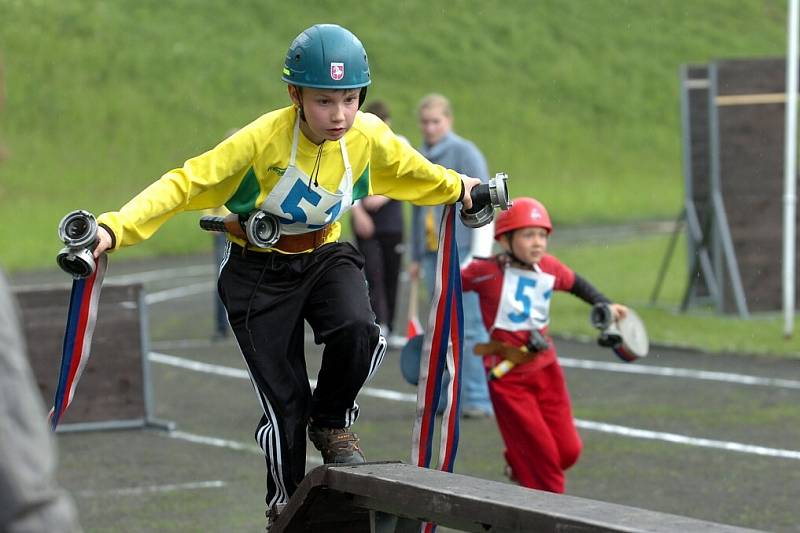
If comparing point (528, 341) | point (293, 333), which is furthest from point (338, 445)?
point (528, 341)

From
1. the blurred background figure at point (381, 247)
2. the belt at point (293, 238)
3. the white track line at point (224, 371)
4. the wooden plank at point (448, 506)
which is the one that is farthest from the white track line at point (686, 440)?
the belt at point (293, 238)

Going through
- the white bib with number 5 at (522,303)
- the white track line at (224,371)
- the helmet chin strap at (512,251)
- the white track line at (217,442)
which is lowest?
the white track line at (217,442)

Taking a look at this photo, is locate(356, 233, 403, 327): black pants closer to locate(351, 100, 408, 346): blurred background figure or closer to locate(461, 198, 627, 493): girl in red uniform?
locate(351, 100, 408, 346): blurred background figure

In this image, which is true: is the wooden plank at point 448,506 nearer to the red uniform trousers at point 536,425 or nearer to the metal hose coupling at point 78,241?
the metal hose coupling at point 78,241

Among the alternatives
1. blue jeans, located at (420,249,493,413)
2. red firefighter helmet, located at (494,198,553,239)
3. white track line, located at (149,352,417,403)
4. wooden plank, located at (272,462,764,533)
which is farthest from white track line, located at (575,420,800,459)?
wooden plank, located at (272,462,764,533)

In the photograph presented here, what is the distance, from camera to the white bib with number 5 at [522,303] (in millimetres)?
8625

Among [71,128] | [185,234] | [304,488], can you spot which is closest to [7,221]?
[185,234]

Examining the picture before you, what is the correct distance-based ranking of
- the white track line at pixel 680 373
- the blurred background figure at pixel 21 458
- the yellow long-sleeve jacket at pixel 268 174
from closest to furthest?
the blurred background figure at pixel 21 458 → the yellow long-sleeve jacket at pixel 268 174 → the white track line at pixel 680 373

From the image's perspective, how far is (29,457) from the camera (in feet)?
8.30

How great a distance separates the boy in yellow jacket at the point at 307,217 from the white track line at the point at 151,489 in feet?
10.2

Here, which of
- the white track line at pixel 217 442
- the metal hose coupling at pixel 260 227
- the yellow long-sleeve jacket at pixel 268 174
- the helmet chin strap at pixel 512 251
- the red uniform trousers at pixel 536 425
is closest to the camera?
the yellow long-sleeve jacket at pixel 268 174

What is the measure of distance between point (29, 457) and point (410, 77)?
47.4 m

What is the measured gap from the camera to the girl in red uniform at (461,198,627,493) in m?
8.38

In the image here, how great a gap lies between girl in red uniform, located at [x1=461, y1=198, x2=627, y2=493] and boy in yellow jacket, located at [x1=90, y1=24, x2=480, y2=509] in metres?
1.97
